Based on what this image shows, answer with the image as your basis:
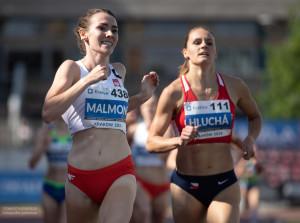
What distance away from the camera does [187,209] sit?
5.71 meters

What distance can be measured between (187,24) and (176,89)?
109 ft

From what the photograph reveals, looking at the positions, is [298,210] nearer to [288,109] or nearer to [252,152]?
[288,109]

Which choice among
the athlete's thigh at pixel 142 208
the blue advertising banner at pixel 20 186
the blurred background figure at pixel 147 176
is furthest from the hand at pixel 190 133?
the blue advertising banner at pixel 20 186

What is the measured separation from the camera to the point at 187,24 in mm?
38500

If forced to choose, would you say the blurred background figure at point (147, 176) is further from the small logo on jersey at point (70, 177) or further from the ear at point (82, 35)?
the small logo on jersey at point (70, 177)

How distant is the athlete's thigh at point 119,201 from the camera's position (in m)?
4.91

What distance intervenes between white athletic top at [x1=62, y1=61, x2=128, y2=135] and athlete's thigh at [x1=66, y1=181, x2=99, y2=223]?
0.49m

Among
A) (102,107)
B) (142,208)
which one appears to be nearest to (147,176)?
(142,208)

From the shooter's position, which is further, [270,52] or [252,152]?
[270,52]

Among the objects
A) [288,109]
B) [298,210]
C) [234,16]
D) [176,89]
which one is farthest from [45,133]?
[234,16]

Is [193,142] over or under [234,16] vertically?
under

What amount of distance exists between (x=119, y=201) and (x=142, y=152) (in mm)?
4008

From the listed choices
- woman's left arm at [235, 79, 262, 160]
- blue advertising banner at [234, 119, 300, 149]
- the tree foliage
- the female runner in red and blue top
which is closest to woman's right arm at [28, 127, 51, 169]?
the female runner in red and blue top

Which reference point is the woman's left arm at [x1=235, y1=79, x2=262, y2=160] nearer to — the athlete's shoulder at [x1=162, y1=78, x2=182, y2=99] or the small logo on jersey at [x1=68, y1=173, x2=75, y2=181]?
the athlete's shoulder at [x1=162, y1=78, x2=182, y2=99]
